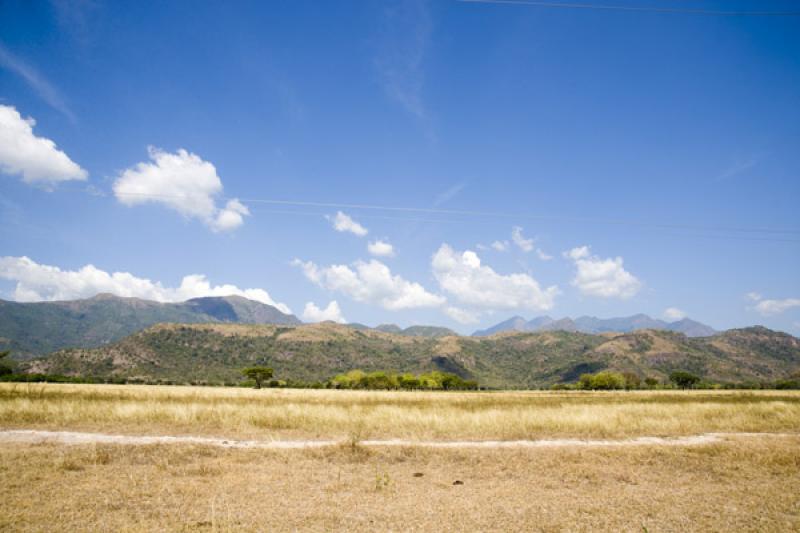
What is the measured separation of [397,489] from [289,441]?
793 cm

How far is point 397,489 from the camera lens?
388 inches

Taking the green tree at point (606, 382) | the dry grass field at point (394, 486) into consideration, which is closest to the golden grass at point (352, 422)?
the dry grass field at point (394, 486)

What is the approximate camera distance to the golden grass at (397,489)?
732 cm

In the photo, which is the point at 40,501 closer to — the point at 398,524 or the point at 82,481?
the point at 82,481

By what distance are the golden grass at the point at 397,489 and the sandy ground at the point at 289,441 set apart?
155cm

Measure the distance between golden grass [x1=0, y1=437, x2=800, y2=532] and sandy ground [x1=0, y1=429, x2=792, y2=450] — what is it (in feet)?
5.09

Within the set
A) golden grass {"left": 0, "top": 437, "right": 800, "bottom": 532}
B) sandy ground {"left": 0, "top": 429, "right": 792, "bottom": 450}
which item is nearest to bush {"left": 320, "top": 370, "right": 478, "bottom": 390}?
sandy ground {"left": 0, "top": 429, "right": 792, "bottom": 450}

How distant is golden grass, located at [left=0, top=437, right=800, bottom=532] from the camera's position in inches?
288

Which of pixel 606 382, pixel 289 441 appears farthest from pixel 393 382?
pixel 289 441

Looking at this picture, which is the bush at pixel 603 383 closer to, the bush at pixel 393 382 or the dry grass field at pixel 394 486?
the bush at pixel 393 382

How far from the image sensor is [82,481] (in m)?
9.41

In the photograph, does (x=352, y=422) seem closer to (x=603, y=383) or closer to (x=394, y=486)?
(x=394, y=486)

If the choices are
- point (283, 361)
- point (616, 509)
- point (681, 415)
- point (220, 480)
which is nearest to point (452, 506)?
point (616, 509)

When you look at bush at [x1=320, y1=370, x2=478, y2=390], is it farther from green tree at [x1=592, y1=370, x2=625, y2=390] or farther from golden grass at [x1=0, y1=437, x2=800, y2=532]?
golden grass at [x1=0, y1=437, x2=800, y2=532]
